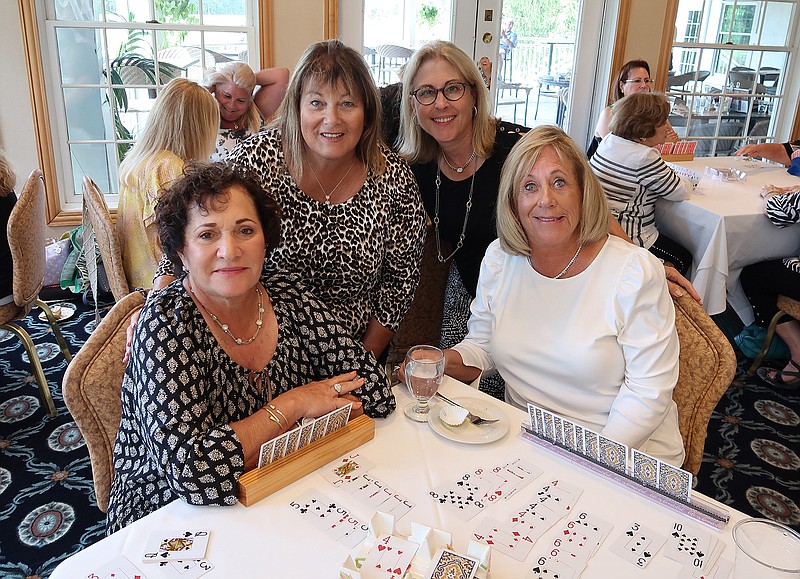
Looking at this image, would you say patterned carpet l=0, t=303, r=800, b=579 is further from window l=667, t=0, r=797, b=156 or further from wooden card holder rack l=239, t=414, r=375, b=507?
window l=667, t=0, r=797, b=156

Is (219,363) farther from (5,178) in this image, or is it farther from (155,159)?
(5,178)

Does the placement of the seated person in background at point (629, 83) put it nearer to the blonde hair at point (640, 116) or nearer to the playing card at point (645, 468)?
the blonde hair at point (640, 116)

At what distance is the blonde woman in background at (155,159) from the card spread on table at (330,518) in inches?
68.8

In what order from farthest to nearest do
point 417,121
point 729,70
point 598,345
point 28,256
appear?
point 729,70 < point 28,256 < point 417,121 < point 598,345

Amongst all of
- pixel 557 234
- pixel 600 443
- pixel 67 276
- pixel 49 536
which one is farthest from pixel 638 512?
pixel 67 276

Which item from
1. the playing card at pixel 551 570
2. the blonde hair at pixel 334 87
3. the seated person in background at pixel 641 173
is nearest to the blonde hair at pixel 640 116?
the seated person in background at pixel 641 173

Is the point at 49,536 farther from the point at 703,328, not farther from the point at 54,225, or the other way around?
the point at 54,225

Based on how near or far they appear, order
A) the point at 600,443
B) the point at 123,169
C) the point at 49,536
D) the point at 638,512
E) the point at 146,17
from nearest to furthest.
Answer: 1. the point at 638,512
2. the point at 600,443
3. the point at 49,536
4. the point at 123,169
5. the point at 146,17

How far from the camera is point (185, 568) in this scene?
41.4 inches

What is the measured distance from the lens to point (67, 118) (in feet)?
14.4

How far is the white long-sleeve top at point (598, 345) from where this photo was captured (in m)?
1.58

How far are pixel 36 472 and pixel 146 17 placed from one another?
3.03 meters

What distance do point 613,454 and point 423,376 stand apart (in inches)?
16.9

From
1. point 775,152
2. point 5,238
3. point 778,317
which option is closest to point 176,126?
point 5,238
